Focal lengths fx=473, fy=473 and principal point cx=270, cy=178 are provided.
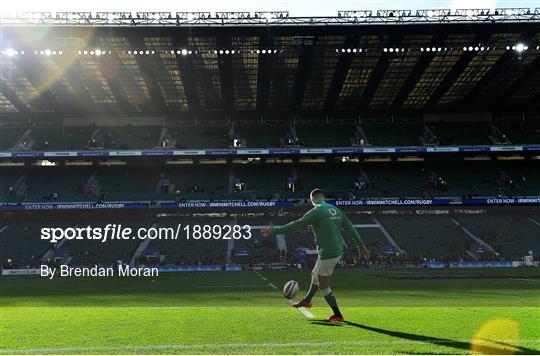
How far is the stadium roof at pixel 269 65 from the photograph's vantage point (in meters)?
45.3

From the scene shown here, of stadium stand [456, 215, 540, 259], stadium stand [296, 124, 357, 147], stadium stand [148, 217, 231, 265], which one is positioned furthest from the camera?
stadium stand [296, 124, 357, 147]

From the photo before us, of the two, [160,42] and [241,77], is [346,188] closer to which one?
[241,77]

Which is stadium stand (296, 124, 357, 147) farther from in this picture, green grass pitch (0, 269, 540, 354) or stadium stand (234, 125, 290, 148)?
green grass pitch (0, 269, 540, 354)

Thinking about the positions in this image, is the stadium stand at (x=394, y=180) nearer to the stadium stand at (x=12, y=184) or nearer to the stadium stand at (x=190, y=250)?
the stadium stand at (x=190, y=250)

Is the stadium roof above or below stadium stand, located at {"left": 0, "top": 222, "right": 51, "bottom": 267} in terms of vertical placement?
above

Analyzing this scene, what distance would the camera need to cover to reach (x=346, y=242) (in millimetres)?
47812

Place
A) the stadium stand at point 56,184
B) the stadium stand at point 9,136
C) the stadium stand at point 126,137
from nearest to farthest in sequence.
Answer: the stadium stand at point 56,184
the stadium stand at point 9,136
the stadium stand at point 126,137

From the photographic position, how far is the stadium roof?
149 ft

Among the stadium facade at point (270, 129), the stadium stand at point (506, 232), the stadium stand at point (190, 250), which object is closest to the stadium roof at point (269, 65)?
the stadium facade at point (270, 129)

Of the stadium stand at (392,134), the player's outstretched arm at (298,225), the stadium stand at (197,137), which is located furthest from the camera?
the stadium stand at (392,134)

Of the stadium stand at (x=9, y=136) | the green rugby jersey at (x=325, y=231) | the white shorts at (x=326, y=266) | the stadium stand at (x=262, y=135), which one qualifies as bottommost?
the white shorts at (x=326, y=266)

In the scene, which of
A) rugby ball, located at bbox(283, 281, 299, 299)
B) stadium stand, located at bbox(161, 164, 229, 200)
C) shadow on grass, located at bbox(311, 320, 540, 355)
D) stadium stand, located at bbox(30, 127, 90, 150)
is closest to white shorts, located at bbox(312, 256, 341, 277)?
shadow on grass, located at bbox(311, 320, 540, 355)

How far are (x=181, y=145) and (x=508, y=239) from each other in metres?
37.4

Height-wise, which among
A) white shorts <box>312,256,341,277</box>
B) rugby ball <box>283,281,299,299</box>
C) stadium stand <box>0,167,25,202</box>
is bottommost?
rugby ball <box>283,281,299,299</box>
